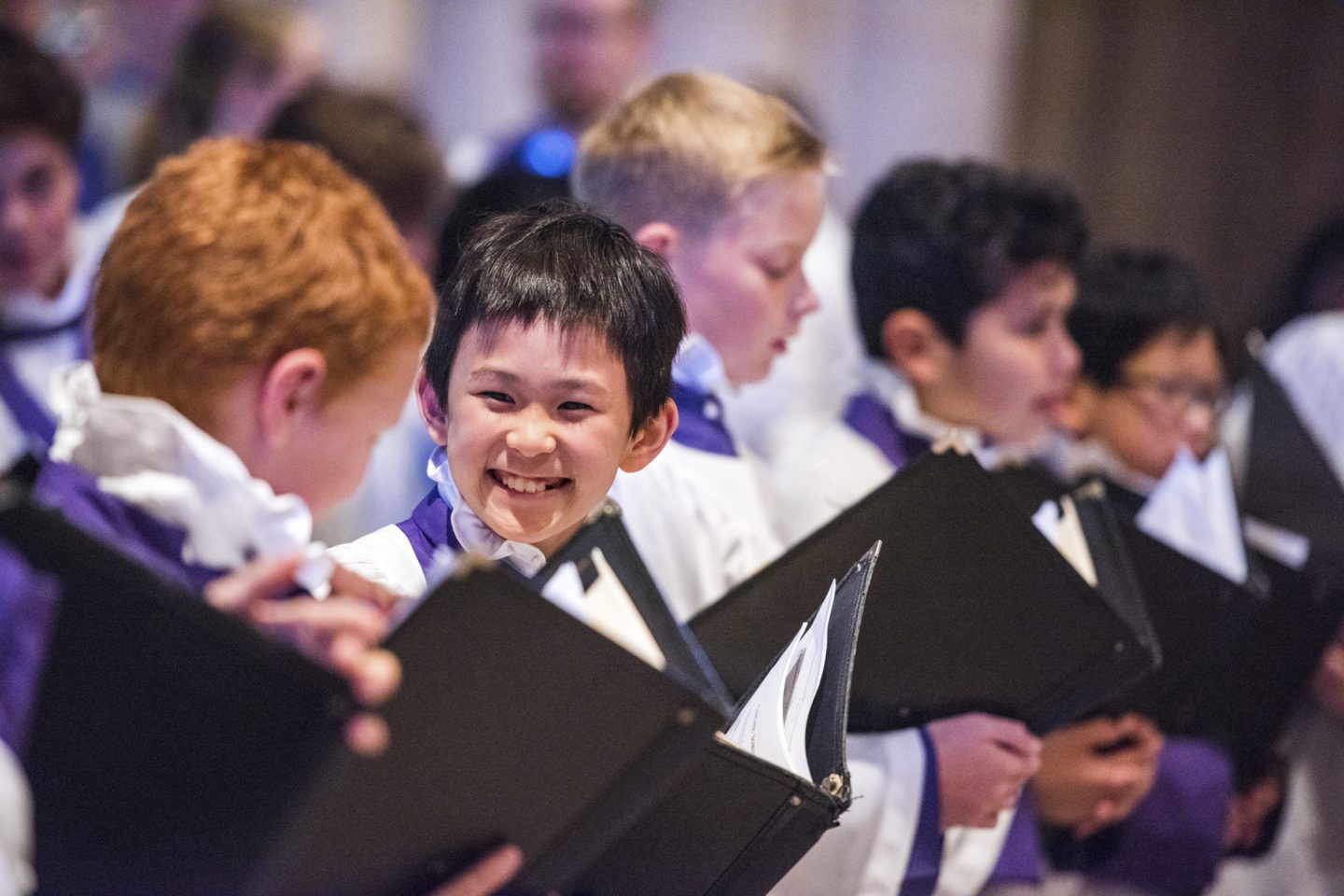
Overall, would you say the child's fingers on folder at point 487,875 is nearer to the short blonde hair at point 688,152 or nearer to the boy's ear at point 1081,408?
the short blonde hair at point 688,152

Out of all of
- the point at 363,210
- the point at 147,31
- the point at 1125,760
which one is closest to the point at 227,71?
the point at 147,31

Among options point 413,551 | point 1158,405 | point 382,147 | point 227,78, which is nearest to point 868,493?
point 413,551

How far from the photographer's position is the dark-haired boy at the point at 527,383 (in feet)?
5.19

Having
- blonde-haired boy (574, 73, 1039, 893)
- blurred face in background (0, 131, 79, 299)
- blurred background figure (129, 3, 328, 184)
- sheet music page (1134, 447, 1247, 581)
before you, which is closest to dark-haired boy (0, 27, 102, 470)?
blurred face in background (0, 131, 79, 299)

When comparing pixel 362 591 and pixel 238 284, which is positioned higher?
pixel 238 284

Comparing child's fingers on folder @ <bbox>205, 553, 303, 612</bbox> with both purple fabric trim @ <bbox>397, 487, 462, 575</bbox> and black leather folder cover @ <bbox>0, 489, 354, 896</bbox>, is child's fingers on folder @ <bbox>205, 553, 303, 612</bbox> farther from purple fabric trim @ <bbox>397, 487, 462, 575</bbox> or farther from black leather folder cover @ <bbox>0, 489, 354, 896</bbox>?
purple fabric trim @ <bbox>397, 487, 462, 575</bbox>

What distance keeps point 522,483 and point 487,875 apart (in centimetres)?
45

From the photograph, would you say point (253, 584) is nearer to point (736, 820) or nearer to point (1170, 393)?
point (736, 820)

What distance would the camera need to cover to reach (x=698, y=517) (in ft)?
7.39

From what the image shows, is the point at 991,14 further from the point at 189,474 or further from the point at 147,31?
the point at 189,474

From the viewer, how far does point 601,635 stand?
4.06ft

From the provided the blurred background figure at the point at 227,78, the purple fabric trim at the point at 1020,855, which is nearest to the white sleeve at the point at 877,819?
the purple fabric trim at the point at 1020,855

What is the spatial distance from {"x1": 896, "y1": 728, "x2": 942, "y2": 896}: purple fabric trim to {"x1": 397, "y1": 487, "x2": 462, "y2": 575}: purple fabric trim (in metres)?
0.80

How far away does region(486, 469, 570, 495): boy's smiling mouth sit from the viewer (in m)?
1.61
